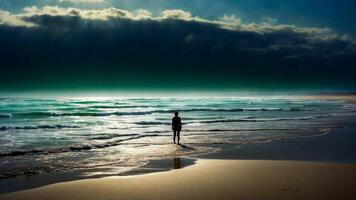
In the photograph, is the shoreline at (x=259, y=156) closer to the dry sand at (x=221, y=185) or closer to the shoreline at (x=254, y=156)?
the shoreline at (x=254, y=156)

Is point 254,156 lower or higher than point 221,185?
lower

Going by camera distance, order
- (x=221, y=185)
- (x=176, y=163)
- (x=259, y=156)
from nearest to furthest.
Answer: (x=221, y=185) < (x=176, y=163) < (x=259, y=156)

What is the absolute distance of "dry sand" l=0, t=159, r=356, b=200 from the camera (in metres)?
8.62

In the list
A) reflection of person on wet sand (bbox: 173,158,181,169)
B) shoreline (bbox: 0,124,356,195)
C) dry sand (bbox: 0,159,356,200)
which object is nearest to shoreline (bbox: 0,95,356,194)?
shoreline (bbox: 0,124,356,195)

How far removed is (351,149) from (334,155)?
217 cm

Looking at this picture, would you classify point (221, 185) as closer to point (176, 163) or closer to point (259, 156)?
point (176, 163)

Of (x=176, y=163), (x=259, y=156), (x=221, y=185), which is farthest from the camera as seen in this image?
(x=259, y=156)

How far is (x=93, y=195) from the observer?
345 inches

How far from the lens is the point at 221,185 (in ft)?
31.2

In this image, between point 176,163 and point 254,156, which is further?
point 254,156

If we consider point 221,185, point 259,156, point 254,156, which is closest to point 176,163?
point 254,156

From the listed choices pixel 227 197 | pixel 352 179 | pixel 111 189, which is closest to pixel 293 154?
pixel 352 179

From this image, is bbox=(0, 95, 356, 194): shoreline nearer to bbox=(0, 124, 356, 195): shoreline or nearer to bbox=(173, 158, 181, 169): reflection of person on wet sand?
bbox=(0, 124, 356, 195): shoreline

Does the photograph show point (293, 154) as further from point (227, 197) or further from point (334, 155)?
point (227, 197)
